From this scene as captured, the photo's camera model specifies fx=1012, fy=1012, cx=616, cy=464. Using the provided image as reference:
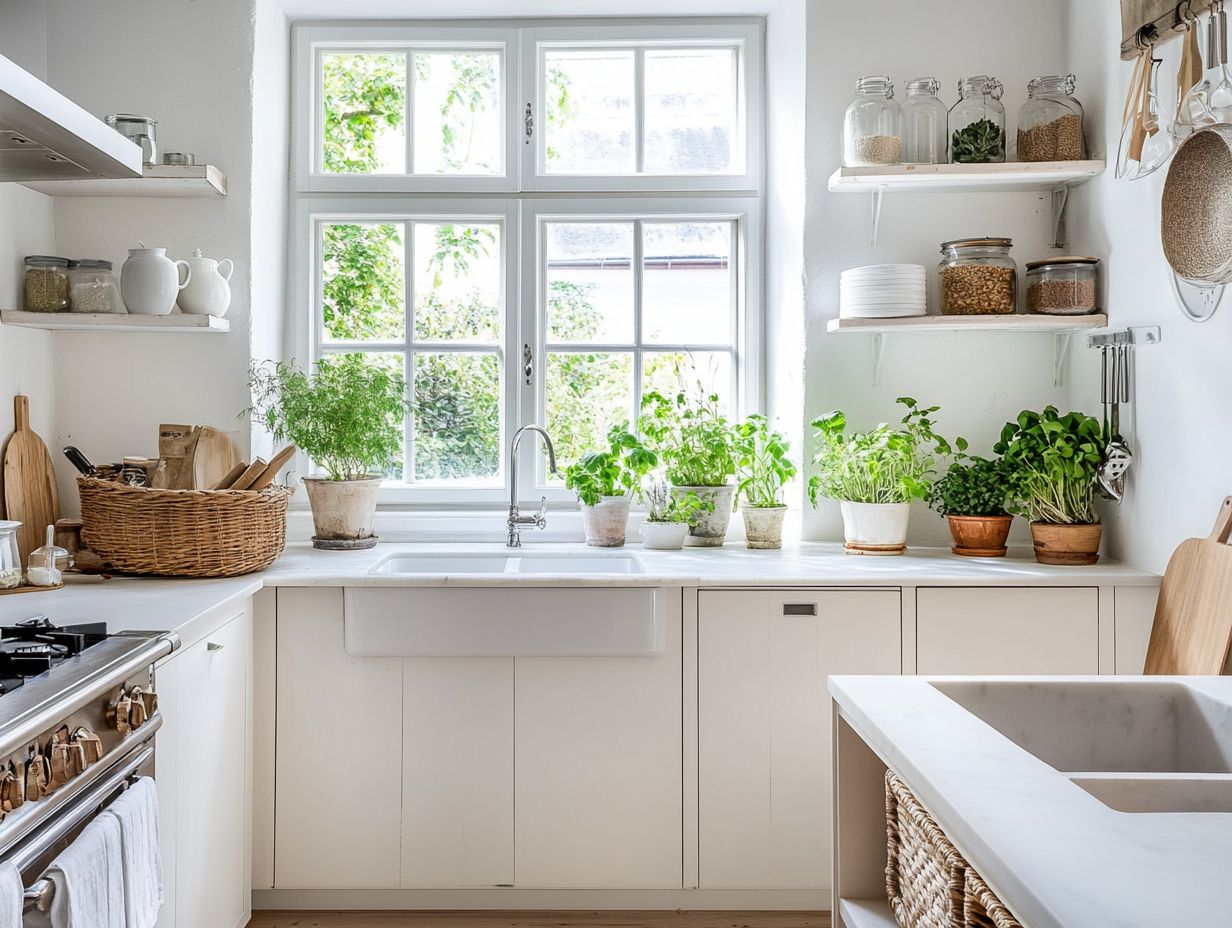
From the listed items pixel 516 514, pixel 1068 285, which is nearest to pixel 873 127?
pixel 1068 285

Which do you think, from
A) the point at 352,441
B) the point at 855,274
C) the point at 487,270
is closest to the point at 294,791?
the point at 352,441

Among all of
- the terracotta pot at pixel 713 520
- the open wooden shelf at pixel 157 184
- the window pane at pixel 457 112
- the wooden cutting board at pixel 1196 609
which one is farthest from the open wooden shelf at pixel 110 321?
the wooden cutting board at pixel 1196 609

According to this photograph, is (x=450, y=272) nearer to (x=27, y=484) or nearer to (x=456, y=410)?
(x=456, y=410)

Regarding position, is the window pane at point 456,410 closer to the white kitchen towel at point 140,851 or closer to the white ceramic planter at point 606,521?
the white ceramic planter at point 606,521

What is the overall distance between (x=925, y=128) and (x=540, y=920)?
2247 millimetres

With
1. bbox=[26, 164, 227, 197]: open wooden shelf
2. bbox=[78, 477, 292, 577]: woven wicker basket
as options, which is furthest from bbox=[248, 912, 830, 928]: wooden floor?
bbox=[26, 164, 227, 197]: open wooden shelf

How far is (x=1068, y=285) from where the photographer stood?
2596 mm

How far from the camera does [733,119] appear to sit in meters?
3.18

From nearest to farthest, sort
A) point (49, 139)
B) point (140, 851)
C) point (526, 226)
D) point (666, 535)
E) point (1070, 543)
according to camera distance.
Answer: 1. point (140, 851)
2. point (49, 139)
3. point (1070, 543)
4. point (666, 535)
5. point (526, 226)

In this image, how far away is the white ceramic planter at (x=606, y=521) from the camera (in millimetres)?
2848

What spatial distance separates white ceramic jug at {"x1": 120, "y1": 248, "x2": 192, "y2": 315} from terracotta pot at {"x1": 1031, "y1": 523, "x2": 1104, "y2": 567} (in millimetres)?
2289

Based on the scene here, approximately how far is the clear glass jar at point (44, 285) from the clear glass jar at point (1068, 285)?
2528mm

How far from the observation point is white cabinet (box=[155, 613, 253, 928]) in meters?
1.83

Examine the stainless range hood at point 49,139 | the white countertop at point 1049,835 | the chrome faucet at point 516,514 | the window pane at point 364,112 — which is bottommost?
the white countertop at point 1049,835
